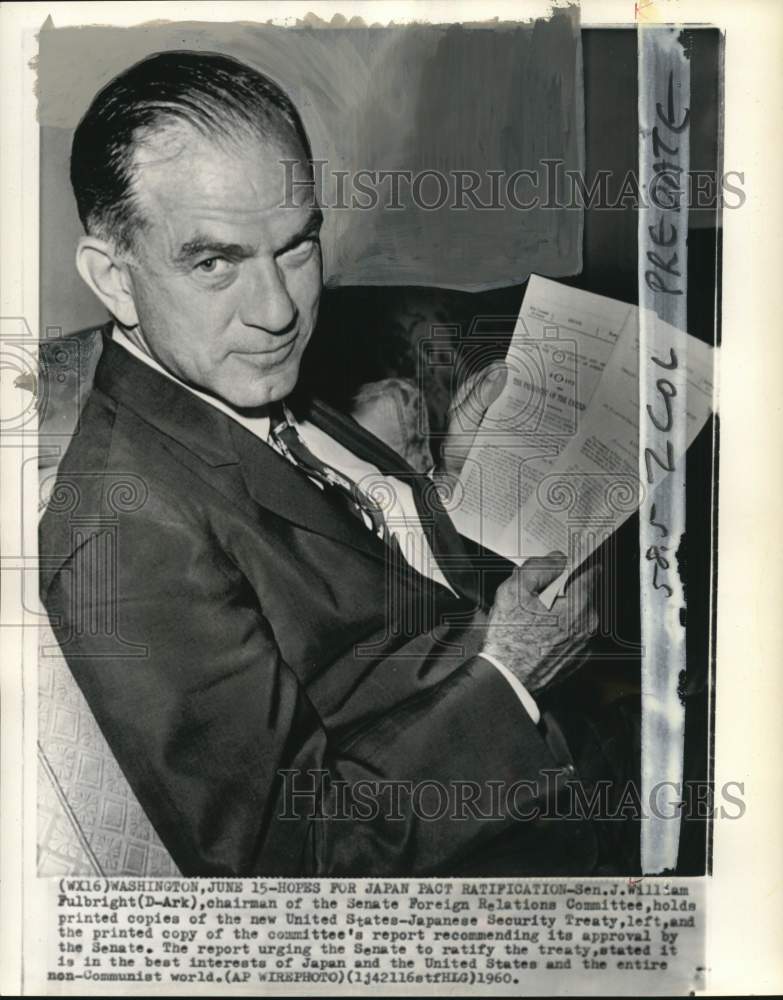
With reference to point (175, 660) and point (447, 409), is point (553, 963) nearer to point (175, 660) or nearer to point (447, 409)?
point (175, 660)

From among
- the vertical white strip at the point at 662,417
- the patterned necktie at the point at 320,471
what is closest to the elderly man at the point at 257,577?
the patterned necktie at the point at 320,471

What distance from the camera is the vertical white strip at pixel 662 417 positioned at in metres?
1.89

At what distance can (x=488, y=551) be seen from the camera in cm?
189

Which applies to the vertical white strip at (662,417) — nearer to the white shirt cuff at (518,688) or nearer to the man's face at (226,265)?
the white shirt cuff at (518,688)

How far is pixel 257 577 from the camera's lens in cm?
182

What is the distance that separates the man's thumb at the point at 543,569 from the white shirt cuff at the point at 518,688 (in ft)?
0.47

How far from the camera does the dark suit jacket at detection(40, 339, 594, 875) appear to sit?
1805mm

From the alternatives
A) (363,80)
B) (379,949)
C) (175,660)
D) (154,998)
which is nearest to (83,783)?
(175,660)

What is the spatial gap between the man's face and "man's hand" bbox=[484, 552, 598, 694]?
20.8 inches

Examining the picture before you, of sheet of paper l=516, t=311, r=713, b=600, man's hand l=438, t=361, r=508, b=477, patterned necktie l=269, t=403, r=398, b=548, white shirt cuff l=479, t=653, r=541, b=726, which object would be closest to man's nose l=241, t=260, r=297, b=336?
patterned necktie l=269, t=403, r=398, b=548

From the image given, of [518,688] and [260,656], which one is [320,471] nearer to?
[260,656]

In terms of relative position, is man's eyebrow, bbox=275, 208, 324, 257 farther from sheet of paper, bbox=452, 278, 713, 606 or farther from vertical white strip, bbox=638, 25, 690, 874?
vertical white strip, bbox=638, 25, 690, 874

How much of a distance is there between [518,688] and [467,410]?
49 cm

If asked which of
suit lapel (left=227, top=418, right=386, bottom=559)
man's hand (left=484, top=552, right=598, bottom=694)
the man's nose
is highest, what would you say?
the man's nose
